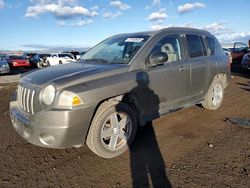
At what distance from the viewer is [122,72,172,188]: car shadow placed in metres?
3.35

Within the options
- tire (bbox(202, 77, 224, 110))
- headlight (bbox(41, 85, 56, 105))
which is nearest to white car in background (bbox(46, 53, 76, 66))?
tire (bbox(202, 77, 224, 110))

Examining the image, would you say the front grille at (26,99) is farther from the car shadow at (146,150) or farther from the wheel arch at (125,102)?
the car shadow at (146,150)

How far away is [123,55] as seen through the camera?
15.0 feet

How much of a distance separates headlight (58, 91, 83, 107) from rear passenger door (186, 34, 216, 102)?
8.79 ft

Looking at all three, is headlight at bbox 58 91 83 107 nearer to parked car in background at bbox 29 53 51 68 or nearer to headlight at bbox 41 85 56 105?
headlight at bbox 41 85 56 105

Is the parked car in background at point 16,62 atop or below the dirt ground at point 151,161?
atop

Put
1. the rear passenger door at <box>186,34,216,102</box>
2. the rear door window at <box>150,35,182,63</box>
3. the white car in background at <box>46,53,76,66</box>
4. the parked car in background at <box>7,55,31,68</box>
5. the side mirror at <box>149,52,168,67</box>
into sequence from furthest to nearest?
1. the white car in background at <box>46,53,76,66</box>
2. the parked car in background at <box>7,55,31,68</box>
3. the rear passenger door at <box>186,34,216,102</box>
4. the rear door window at <box>150,35,182,63</box>
5. the side mirror at <box>149,52,168,67</box>

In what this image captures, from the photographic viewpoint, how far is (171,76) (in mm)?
4773

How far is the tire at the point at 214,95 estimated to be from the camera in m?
6.10

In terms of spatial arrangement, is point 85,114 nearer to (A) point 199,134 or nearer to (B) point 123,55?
(B) point 123,55

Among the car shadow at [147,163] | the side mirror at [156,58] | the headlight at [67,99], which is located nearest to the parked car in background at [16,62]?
the car shadow at [147,163]

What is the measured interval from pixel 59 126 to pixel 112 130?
0.87 m

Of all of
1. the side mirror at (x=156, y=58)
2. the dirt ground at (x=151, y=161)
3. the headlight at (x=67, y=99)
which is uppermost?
the side mirror at (x=156, y=58)

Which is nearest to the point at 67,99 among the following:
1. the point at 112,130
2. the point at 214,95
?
Answer: the point at 112,130
